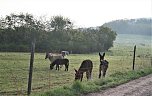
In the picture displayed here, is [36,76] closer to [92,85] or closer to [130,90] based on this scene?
[92,85]

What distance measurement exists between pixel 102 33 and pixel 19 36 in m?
26.7

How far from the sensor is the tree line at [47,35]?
189ft

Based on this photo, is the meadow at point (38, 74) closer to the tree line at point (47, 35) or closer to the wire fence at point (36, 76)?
the wire fence at point (36, 76)

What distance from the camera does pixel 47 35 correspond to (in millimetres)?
64250

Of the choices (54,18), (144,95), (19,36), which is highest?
(54,18)

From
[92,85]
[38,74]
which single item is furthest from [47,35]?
[92,85]

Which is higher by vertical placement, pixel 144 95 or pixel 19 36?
pixel 19 36

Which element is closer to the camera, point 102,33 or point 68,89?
point 68,89

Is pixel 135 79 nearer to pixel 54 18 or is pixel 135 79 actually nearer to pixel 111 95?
pixel 111 95

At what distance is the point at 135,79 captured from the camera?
2056 cm

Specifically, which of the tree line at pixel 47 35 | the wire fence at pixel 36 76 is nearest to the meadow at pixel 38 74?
the wire fence at pixel 36 76

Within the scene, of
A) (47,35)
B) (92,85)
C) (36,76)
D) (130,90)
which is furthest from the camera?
(47,35)

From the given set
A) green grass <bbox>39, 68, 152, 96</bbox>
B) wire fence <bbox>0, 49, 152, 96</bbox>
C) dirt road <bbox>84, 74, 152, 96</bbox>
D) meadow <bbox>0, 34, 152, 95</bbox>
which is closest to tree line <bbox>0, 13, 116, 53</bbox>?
meadow <bbox>0, 34, 152, 95</bbox>

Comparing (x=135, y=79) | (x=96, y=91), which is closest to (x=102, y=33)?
(x=135, y=79)
